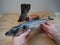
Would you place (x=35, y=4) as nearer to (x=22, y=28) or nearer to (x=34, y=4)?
(x=34, y=4)

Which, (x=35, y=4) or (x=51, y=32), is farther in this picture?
(x=35, y=4)

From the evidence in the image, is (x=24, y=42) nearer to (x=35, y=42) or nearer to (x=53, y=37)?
(x=35, y=42)

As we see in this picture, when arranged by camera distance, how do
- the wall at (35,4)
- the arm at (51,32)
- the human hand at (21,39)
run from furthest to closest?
the wall at (35,4) → the arm at (51,32) → the human hand at (21,39)

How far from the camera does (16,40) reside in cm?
85

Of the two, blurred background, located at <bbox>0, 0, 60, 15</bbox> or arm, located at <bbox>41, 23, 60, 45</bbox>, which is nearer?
arm, located at <bbox>41, 23, 60, 45</bbox>

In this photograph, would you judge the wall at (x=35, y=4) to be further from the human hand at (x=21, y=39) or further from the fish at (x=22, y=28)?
the human hand at (x=21, y=39)

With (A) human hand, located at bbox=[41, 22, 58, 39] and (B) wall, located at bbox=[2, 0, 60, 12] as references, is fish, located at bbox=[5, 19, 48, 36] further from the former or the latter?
(B) wall, located at bbox=[2, 0, 60, 12]

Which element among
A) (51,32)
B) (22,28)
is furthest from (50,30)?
(22,28)

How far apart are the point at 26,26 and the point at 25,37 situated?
6.2 inches

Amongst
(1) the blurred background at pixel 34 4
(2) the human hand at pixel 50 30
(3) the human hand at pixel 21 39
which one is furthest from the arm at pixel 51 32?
(1) the blurred background at pixel 34 4

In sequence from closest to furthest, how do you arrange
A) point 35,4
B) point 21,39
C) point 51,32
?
point 21,39 → point 51,32 → point 35,4

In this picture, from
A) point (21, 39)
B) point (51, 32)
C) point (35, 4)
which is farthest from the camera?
point (35, 4)

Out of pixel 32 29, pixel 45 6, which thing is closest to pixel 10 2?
pixel 45 6

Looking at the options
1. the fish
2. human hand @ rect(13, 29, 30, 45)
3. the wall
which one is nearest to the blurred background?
the wall
